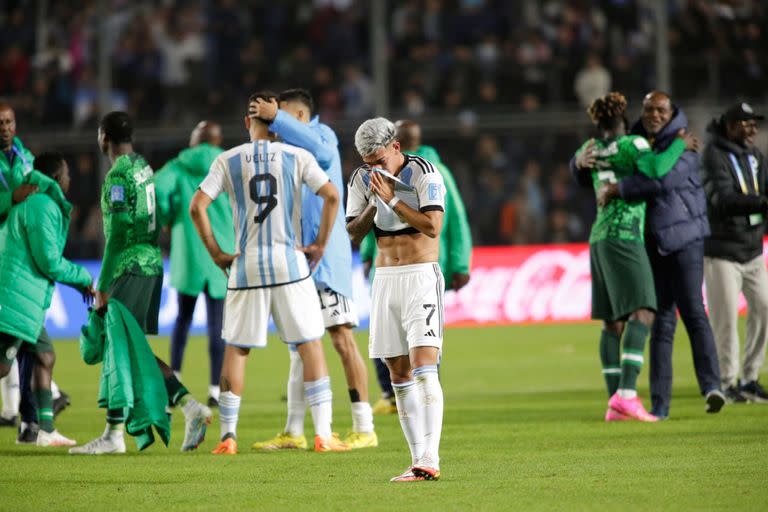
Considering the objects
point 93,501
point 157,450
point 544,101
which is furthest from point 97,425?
point 544,101

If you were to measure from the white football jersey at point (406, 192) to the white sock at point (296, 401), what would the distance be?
1894 millimetres

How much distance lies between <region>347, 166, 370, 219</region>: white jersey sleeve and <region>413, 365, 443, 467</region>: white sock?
1.02 meters

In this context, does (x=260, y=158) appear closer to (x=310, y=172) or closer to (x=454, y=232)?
(x=310, y=172)

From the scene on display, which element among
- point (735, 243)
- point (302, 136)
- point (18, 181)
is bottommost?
point (735, 243)

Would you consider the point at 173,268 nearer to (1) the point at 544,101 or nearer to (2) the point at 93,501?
(2) the point at 93,501

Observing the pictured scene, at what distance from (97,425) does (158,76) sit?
14.7 meters

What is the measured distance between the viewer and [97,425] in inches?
432

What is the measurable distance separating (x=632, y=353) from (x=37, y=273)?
439 cm

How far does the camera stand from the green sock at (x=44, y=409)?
9.64 m

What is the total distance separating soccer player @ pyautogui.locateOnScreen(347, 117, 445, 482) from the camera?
7.35 meters

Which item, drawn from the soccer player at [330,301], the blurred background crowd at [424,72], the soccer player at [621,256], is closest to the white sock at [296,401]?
the soccer player at [330,301]

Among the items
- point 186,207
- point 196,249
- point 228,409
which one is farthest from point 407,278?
point 186,207

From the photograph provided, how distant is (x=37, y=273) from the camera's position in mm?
9539

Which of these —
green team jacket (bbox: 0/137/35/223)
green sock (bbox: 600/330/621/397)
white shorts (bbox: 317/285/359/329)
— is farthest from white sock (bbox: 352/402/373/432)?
green team jacket (bbox: 0/137/35/223)
